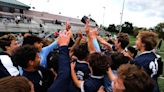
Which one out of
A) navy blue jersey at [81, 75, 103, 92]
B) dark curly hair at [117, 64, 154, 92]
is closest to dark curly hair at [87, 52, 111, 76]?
navy blue jersey at [81, 75, 103, 92]

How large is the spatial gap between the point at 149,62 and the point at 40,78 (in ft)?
5.21

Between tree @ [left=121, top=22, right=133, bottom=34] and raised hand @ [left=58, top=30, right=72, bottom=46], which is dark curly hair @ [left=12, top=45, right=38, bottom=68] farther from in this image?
tree @ [left=121, top=22, right=133, bottom=34]

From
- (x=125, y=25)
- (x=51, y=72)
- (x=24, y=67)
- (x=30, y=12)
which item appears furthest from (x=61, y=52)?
(x=125, y=25)

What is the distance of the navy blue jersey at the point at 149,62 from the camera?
14.8 feet

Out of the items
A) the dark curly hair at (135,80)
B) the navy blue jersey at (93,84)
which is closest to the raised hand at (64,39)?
the dark curly hair at (135,80)

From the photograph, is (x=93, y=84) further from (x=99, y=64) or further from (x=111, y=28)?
(x=111, y=28)

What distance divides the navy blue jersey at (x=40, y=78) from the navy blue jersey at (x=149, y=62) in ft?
4.11

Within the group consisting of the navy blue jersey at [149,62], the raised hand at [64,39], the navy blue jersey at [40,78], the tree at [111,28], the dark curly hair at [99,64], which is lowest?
the tree at [111,28]

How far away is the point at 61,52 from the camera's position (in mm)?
2887

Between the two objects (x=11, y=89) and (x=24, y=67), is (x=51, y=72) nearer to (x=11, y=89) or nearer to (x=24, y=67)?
(x=24, y=67)

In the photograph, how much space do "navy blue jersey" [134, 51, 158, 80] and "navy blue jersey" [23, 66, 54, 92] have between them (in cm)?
125

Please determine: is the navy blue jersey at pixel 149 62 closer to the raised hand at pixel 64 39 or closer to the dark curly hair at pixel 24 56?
the dark curly hair at pixel 24 56

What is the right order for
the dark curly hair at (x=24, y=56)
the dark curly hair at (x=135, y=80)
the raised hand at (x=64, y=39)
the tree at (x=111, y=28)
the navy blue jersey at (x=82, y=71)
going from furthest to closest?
the tree at (x=111, y=28)
the navy blue jersey at (x=82, y=71)
the dark curly hair at (x=24, y=56)
the raised hand at (x=64, y=39)
the dark curly hair at (x=135, y=80)

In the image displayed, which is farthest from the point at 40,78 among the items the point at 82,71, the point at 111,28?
the point at 111,28
